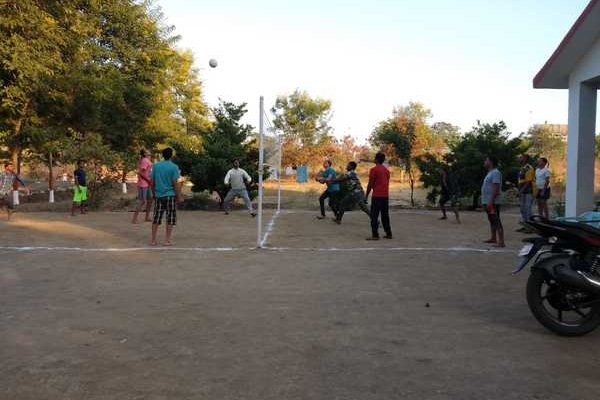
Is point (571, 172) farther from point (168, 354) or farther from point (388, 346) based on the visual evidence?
point (168, 354)

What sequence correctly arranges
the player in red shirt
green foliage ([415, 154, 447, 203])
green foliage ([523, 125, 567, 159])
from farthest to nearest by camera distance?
1. green foliage ([523, 125, 567, 159])
2. green foliage ([415, 154, 447, 203])
3. the player in red shirt

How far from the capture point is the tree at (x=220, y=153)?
703 inches

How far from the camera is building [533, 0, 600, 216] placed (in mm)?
9211

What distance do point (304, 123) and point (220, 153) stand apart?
35496 mm

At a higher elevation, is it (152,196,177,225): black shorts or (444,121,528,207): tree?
(444,121,528,207): tree

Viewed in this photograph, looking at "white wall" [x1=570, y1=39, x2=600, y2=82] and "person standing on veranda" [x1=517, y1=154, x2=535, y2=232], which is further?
"person standing on veranda" [x1=517, y1=154, x2=535, y2=232]


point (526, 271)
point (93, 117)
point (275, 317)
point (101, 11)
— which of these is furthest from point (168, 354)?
point (101, 11)

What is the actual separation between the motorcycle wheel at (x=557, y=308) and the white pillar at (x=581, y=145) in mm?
5447

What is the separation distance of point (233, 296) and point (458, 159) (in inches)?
573

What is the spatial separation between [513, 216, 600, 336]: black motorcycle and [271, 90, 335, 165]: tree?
154 feet

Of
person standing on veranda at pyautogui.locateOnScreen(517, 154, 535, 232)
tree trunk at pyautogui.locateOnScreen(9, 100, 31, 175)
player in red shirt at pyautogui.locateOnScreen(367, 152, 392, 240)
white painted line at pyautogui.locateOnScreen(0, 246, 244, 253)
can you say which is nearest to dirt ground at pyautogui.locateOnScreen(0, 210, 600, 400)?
white painted line at pyautogui.locateOnScreen(0, 246, 244, 253)

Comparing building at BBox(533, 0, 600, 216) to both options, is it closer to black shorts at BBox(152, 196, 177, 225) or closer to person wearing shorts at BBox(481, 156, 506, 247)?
person wearing shorts at BBox(481, 156, 506, 247)

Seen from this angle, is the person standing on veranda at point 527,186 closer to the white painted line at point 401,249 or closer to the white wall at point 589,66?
the white wall at point 589,66

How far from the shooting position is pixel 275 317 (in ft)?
16.8
